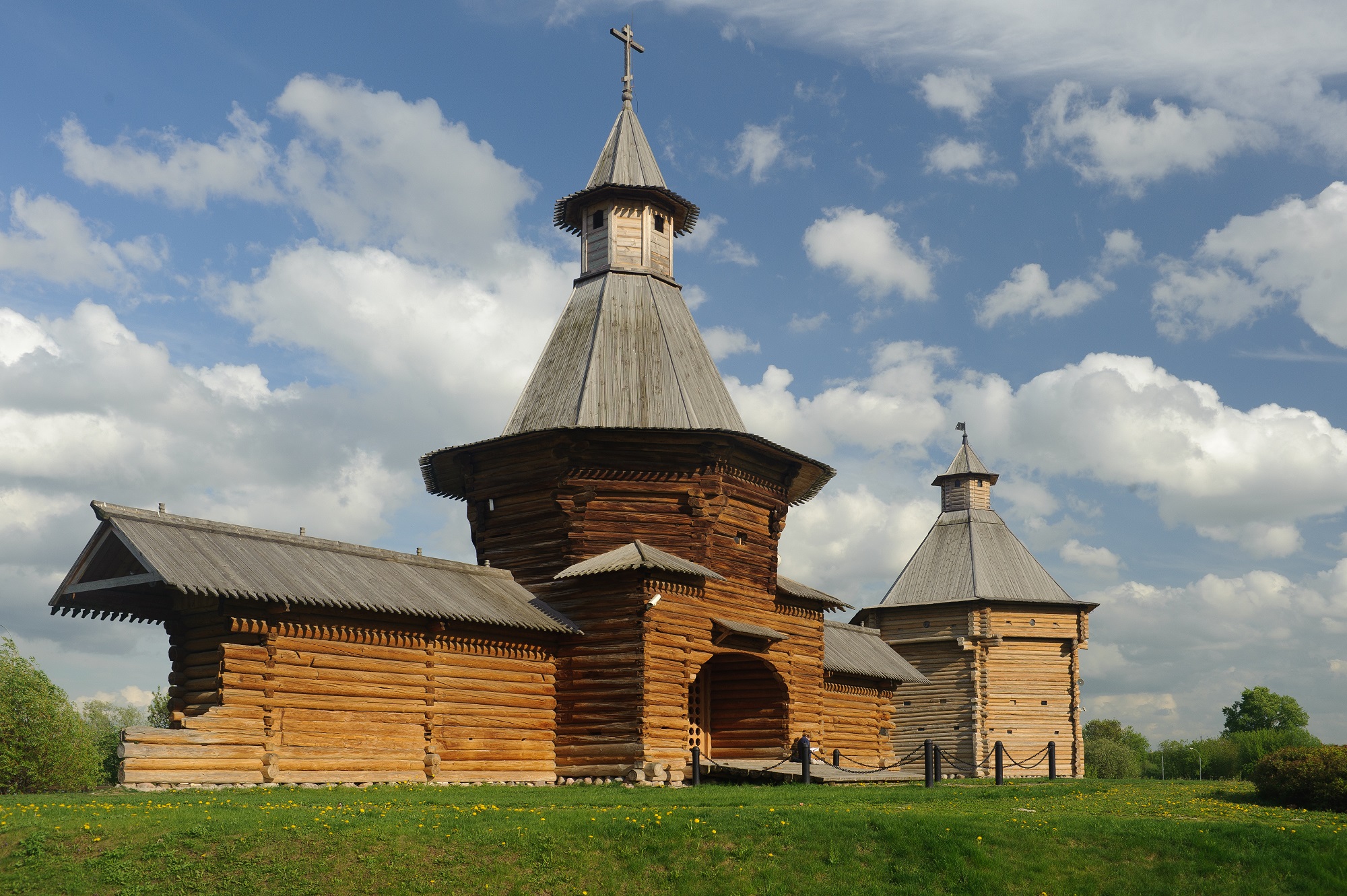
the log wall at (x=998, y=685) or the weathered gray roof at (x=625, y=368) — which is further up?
the weathered gray roof at (x=625, y=368)

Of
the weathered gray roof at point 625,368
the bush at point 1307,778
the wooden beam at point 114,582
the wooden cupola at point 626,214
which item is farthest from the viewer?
the wooden cupola at point 626,214

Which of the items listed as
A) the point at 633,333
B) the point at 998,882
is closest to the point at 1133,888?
the point at 998,882

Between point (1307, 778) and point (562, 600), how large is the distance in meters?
15.2

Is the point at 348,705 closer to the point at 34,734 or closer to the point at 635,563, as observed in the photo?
the point at 635,563

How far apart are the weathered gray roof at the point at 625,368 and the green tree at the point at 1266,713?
69301 mm

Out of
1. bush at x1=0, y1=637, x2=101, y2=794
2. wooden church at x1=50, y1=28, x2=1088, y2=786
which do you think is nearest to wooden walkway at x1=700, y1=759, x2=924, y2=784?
wooden church at x1=50, y1=28, x2=1088, y2=786

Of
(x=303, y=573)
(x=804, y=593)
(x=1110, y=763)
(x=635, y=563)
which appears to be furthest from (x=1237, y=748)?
(x=303, y=573)

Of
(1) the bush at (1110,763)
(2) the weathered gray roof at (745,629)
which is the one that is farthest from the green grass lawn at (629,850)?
(1) the bush at (1110,763)

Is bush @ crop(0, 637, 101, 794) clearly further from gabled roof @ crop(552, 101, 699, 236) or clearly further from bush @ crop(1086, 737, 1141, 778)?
bush @ crop(1086, 737, 1141, 778)

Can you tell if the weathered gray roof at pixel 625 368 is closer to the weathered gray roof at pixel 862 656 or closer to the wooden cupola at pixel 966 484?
the weathered gray roof at pixel 862 656

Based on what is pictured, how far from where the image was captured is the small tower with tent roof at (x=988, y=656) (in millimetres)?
44250

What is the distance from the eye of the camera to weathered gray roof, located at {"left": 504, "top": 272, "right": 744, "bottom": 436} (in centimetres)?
2805

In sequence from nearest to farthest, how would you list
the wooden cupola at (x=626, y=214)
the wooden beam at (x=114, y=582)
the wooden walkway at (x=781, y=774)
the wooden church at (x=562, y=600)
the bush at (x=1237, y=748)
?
the wooden beam at (x=114, y=582) < the wooden church at (x=562, y=600) < the wooden walkway at (x=781, y=774) < the wooden cupola at (x=626, y=214) < the bush at (x=1237, y=748)

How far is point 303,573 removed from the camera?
21547 mm
